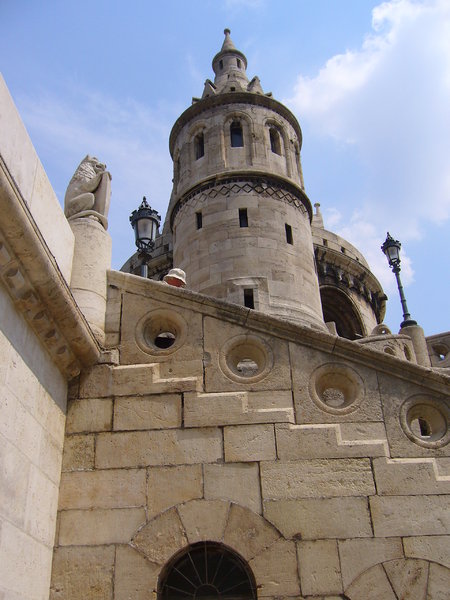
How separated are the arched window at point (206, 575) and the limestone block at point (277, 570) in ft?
0.63

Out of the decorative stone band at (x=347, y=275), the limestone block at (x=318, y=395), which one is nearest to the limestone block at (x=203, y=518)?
the limestone block at (x=318, y=395)

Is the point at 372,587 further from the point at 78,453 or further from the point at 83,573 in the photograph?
the point at 78,453

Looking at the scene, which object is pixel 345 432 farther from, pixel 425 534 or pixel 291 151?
pixel 291 151

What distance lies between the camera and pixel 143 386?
22.4 feet

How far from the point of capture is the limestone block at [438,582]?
225 inches

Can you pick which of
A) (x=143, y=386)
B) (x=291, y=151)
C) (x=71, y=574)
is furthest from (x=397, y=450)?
(x=291, y=151)

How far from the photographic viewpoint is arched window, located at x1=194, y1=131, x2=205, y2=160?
19641 millimetres

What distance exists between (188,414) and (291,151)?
566 inches

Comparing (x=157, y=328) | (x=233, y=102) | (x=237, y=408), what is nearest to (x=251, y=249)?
(x=233, y=102)

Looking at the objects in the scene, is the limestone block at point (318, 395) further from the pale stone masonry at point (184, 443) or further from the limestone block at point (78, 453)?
the limestone block at point (78, 453)

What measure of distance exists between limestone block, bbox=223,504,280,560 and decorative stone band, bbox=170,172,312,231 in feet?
42.5

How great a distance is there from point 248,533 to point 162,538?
29.7 inches

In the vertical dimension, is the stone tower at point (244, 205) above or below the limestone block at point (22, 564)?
above

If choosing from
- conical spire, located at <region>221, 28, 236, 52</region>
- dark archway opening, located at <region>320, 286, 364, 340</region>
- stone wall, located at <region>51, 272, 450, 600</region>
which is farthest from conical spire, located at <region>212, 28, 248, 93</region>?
stone wall, located at <region>51, 272, 450, 600</region>
